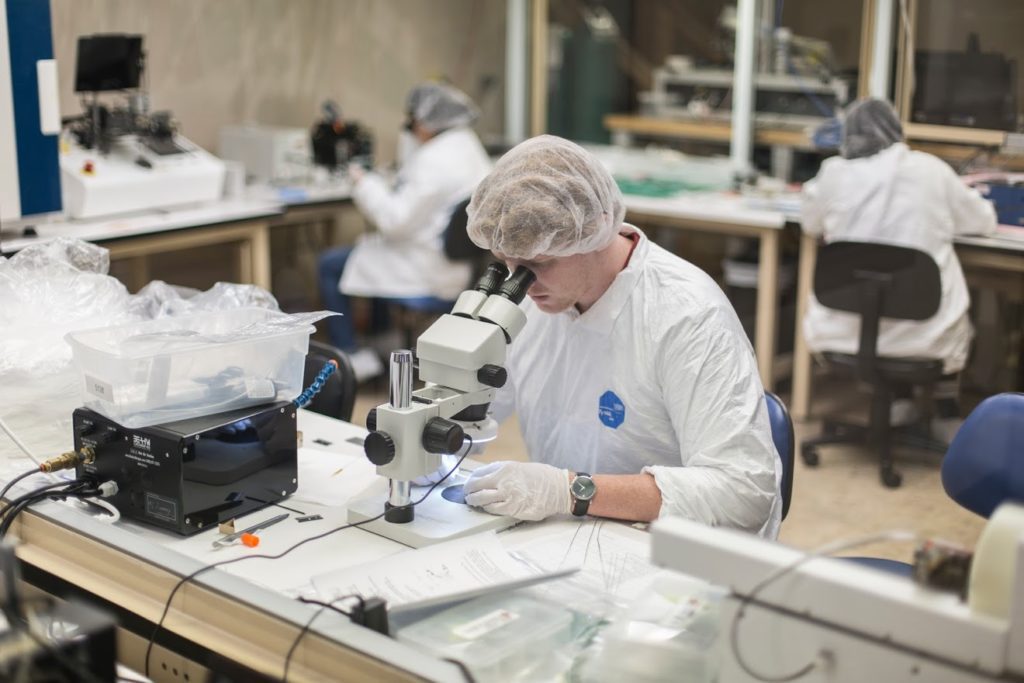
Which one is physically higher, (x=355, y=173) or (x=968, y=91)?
(x=968, y=91)

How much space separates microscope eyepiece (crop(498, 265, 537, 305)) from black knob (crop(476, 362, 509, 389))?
0.11m

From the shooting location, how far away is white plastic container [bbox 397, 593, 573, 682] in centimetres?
133

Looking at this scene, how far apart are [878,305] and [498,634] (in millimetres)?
2616

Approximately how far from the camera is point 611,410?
1.98 m

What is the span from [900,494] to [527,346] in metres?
2.05

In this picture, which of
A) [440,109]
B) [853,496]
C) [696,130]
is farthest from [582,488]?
[696,130]

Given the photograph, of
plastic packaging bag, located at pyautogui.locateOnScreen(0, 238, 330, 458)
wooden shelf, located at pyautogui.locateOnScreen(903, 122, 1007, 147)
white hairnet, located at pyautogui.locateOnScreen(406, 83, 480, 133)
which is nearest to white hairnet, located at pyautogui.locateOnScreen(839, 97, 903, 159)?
wooden shelf, located at pyautogui.locateOnScreen(903, 122, 1007, 147)

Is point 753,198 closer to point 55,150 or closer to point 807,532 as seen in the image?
point 807,532

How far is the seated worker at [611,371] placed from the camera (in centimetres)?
176

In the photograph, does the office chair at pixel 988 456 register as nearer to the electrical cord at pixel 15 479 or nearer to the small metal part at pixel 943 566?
the small metal part at pixel 943 566

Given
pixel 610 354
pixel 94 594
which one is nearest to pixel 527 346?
pixel 610 354

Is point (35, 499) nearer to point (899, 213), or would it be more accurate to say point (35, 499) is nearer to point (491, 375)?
point (491, 375)

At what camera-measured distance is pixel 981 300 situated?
13.4 feet

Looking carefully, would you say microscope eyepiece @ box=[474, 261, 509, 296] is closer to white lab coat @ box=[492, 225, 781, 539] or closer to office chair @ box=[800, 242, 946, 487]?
white lab coat @ box=[492, 225, 781, 539]
